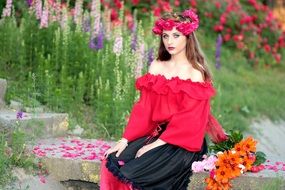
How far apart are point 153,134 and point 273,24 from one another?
8798 millimetres

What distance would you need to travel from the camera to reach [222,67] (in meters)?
11.1

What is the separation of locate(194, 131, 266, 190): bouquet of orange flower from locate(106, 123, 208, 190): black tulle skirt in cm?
17

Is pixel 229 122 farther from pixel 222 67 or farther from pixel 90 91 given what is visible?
pixel 222 67

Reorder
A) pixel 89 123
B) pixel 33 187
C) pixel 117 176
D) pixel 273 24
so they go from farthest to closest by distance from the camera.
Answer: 1. pixel 273 24
2. pixel 89 123
3. pixel 33 187
4. pixel 117 176

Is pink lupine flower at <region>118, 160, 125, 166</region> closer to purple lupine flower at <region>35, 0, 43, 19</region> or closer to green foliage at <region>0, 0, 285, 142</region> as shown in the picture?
green foliage at <region>0, 0, 285, 142</region>

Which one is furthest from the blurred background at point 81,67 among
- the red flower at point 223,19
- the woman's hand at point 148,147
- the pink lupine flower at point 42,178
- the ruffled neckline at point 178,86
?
the red flower at point 223,19

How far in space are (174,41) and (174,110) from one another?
1.61 ft

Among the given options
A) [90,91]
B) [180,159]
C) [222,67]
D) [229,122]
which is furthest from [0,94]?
[222,67]

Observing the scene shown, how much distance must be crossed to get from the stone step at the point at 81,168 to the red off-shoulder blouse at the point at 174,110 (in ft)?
1.38

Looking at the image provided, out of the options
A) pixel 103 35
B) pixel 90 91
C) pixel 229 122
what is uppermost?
pixel 103 35

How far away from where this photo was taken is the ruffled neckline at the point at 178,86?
4.64 m

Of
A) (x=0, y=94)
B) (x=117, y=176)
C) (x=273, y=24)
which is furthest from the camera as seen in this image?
(x=273, y=24)

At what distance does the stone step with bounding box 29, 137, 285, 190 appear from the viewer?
190 inches

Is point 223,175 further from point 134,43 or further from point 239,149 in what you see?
point 134,43
